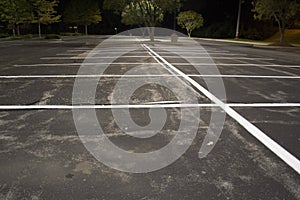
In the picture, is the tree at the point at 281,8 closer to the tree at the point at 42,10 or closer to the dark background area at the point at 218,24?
the dark background area at the point at 218,24

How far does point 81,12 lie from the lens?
65688mm

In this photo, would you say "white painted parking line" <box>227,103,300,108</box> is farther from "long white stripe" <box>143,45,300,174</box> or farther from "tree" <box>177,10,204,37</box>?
"tree" <box>177,10,204,37</box>

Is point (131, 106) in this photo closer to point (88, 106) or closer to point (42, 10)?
point (88, 106)

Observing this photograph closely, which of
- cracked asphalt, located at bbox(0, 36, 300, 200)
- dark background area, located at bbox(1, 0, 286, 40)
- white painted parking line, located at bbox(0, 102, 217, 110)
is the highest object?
dark background area, located at bbox(1, 0, 286, 40)

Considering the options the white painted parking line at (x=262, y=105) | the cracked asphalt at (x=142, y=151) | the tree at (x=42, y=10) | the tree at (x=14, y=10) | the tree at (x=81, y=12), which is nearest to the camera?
the cracked asphalt at (x=142, y=151)

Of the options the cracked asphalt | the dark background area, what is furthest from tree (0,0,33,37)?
the cracked asphalt

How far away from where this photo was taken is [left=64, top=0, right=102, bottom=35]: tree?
65688 mm

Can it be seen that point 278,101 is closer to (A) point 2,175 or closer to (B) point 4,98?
(A) point 2,175

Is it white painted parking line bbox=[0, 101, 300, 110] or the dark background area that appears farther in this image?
the dark background area

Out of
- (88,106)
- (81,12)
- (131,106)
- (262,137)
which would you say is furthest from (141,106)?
(81,12)

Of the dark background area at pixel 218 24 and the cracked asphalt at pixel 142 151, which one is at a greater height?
the dark background area at pixel 218 24

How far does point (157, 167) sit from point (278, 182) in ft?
4.36

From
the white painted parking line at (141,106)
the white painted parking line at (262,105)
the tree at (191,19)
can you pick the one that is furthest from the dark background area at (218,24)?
the white painted parking line at (141,106)

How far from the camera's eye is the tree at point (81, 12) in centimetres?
6569
